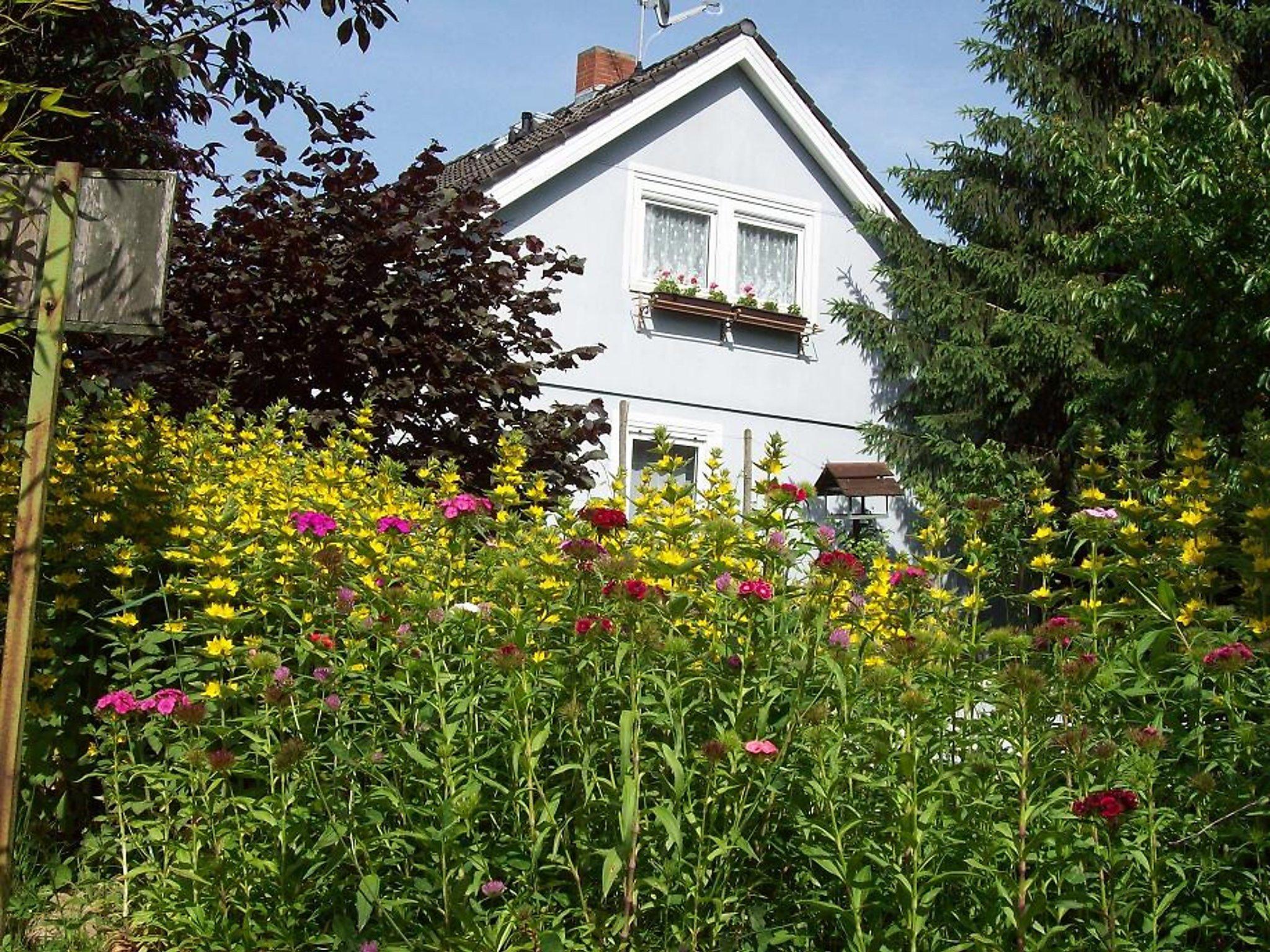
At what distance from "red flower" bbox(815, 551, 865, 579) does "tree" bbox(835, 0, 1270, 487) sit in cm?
1158

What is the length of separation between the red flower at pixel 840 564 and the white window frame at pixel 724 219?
34.8 ft

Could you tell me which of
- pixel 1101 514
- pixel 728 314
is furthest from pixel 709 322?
pixel 1101 514

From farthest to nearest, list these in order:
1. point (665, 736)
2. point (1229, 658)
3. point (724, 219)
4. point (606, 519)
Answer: point (724, 219) < point (606, 519) < point (665, 736) < point (1229, 658)

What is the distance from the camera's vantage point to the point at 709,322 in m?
14.3

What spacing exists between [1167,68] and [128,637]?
13.5 metres

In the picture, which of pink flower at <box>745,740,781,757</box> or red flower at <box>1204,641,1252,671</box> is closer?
pink flower at <box>745,740,781,757</box>

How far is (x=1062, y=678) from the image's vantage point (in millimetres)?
3143

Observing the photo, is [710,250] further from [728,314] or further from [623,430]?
[623,430]

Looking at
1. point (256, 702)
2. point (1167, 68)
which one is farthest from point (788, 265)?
point (256, 702)

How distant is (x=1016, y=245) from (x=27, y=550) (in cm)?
1379

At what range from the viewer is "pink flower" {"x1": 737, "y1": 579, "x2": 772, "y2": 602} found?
3262mm

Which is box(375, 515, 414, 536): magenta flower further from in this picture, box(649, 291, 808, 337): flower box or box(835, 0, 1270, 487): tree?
box(835, 0, 1270, 487): tree

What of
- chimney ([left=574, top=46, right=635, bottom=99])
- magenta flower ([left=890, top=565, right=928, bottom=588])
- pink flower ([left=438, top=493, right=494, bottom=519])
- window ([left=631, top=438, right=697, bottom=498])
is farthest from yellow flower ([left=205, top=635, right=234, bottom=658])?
chimney ([left=574, top=46, right=635, bottom=99])

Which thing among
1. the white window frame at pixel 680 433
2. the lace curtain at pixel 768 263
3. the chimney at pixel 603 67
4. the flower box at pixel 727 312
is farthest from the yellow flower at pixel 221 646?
the chimney at pixel 603 67
